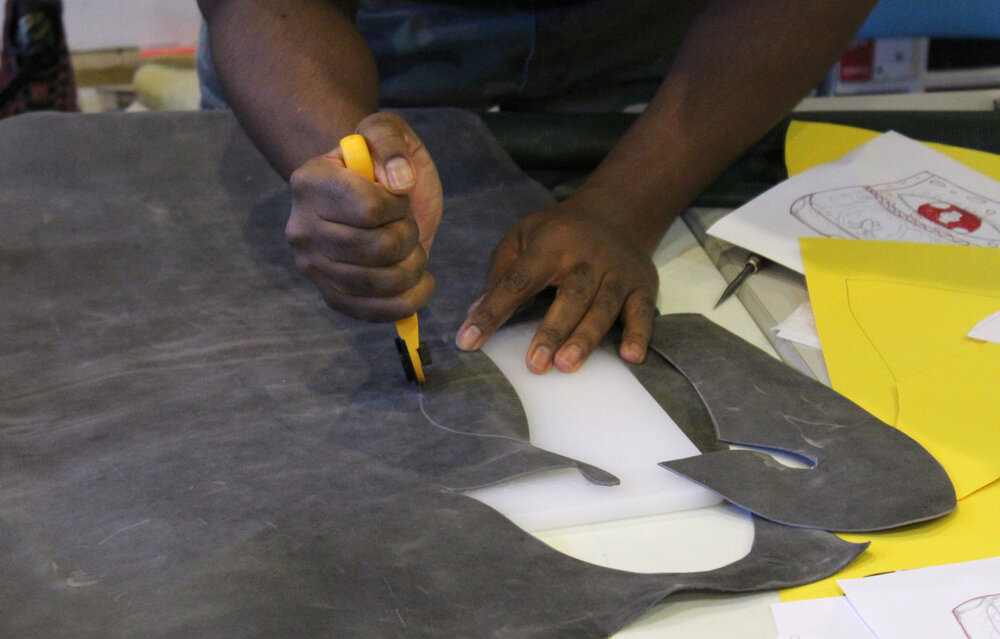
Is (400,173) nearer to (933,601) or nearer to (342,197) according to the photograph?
(342,197)

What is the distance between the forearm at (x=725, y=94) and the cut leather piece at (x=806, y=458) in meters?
0.31

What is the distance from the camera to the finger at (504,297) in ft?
2.71

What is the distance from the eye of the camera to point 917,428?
0.69m

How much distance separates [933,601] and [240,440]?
1.66ft

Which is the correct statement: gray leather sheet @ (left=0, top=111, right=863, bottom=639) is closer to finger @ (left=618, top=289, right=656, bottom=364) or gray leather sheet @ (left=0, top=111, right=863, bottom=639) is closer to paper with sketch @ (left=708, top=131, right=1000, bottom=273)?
finger @ (left=618, top=289, right=656, bottom=364)

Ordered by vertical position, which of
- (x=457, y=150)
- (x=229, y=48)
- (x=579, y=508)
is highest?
(x=229, y=48)

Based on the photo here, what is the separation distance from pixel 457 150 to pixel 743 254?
40cm

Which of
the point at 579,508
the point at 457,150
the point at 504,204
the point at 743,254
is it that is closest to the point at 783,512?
the point at 579,508

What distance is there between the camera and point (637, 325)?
84 centimetres

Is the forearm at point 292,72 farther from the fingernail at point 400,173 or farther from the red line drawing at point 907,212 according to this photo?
the red line drawing at point 907,212

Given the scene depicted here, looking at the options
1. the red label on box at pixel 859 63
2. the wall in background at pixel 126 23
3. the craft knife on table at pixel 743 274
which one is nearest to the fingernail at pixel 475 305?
the craft knife on table at pixel 743 274

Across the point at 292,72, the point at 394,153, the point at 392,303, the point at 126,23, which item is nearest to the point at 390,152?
the point at 394,153

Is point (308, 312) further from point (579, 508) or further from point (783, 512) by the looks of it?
point (783, 512)

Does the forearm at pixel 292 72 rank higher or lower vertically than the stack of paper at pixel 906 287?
higher
